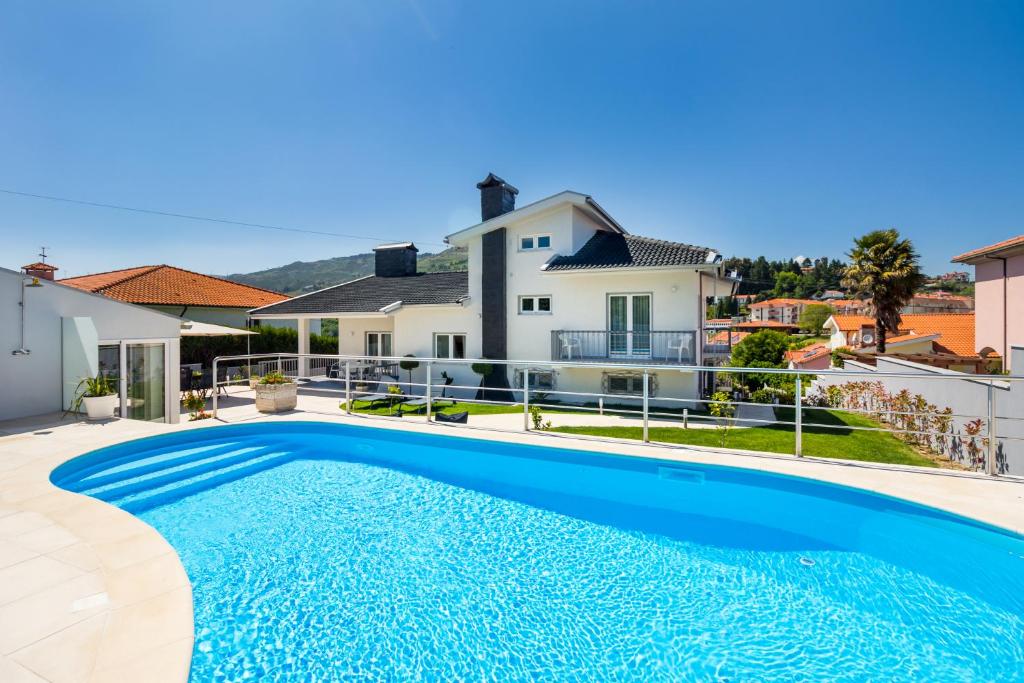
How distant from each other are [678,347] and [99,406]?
1570 cm

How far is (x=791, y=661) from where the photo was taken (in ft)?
11.1

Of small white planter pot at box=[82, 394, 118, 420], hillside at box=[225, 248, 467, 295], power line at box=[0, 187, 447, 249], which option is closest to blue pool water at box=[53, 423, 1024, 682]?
small white planter pot at box=[82, 394, 118, 420]

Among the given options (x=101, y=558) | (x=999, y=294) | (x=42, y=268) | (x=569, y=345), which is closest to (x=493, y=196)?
(x=569, y=345)

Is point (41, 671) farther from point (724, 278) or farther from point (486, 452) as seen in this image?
point (724, 278)

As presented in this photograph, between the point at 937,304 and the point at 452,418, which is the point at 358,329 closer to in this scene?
the point at 452,418

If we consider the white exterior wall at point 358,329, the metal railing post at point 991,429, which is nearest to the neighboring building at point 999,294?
the metal railing post at point 991,429

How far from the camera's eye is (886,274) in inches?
1021

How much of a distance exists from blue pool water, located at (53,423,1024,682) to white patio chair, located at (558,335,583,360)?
1021 centimetres

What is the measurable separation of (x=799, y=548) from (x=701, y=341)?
40.7ft

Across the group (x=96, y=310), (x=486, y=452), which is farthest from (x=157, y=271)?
(x=486, y=452)

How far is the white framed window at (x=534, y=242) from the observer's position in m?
18.7

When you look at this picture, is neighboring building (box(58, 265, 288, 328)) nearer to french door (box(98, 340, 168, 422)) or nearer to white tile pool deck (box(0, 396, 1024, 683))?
french door (box(98, 340, 168, 422))

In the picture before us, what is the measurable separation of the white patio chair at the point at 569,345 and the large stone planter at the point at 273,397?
9.90m

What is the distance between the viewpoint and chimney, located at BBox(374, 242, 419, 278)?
24672 millimetres
